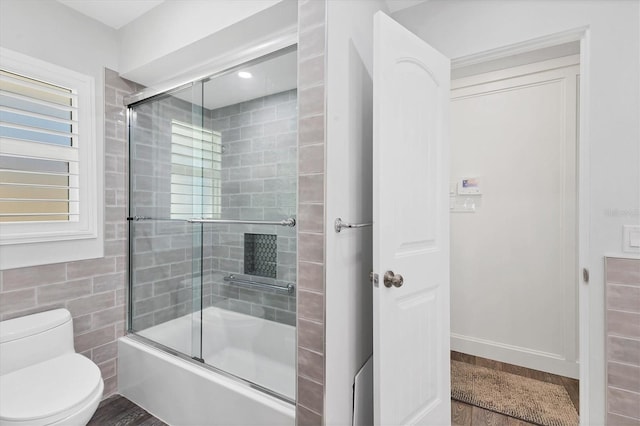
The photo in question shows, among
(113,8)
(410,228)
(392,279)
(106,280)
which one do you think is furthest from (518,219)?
(113,8)

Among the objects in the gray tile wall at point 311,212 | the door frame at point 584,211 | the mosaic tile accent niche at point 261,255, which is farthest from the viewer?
the mosaic tile accent niche at point 261,255

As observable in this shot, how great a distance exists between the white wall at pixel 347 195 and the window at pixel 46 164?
5.67ft

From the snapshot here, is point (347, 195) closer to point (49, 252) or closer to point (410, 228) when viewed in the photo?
point (410, 228)

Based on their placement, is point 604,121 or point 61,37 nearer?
point 604,121

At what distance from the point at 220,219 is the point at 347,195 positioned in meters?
1.00

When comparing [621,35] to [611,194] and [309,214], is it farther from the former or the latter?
[309,214]

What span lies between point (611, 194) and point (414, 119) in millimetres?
915

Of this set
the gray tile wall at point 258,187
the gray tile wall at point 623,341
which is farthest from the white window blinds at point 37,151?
the gray tile wall at point 623,341

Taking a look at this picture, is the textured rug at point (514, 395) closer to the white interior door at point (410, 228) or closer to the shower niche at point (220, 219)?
the white interior door at point (410, 228)

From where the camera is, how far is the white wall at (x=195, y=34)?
1582mm

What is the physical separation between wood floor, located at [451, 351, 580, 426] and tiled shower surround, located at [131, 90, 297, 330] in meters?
1.18

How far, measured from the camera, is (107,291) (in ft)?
7.21

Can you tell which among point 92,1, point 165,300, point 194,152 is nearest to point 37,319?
point 165,300

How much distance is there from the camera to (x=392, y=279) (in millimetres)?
1352
